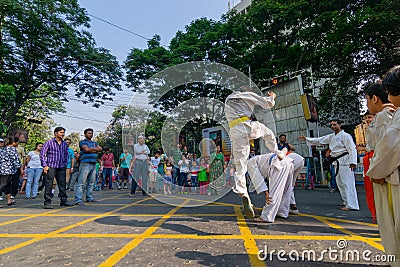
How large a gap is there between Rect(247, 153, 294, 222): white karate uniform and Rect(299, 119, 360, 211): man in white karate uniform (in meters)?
1.12

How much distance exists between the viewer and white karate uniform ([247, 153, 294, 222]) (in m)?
4.06

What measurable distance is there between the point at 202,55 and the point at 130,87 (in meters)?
4.95

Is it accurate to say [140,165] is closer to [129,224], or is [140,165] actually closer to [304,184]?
[129,224]

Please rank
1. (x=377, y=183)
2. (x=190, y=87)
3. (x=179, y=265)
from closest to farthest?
1. (x=377, y=183)
2. (x=179, y=265)
3. (x=190, y=87)

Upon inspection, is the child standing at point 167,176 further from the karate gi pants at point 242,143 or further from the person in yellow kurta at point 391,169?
the person in yellow kurta at point 391,169

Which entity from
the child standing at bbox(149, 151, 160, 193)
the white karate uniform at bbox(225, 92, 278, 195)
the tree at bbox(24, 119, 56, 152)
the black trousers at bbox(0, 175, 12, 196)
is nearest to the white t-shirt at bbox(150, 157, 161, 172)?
the child standing at bbox(149, 151, 160, 193)

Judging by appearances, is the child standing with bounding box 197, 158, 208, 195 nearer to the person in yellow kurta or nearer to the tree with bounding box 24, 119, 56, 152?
the person in yellow kurta

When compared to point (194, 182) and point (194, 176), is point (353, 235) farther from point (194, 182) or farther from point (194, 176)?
point (194, 182)

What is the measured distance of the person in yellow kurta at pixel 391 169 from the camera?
68.3 inches

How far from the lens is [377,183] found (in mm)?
2059

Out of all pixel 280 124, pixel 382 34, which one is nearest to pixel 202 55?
pixel 280 124

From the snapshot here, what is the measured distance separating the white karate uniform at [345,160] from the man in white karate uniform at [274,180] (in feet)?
4.14

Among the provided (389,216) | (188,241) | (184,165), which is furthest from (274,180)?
(184,165)

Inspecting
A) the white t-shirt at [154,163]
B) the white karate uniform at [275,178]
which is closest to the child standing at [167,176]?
the white t-shirt at [154,163]
